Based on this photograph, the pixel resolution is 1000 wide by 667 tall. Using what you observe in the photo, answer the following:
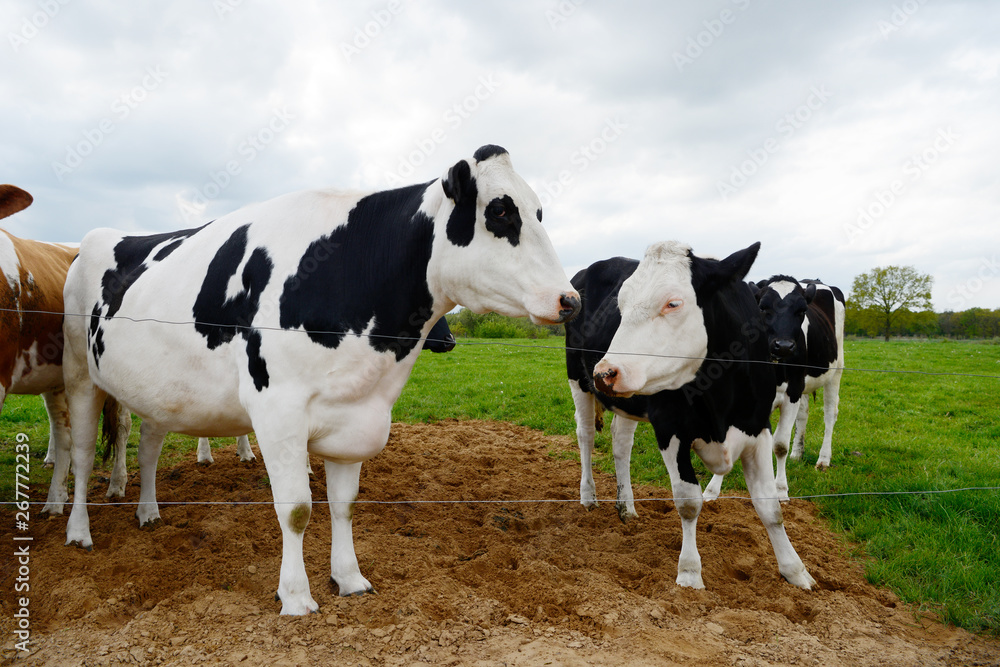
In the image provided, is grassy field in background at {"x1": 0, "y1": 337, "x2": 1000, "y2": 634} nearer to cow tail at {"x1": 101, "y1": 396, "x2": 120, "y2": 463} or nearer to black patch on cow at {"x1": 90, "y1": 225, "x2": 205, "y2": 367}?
cow tail at {"x1": 101, "y1": 396, "x2": 120, "y2": 463}

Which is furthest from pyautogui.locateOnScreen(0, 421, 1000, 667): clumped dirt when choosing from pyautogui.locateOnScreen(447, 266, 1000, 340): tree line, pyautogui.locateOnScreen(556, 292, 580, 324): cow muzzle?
pyautogui.locateOnScreen(447, 266, 1000, 340): tree line

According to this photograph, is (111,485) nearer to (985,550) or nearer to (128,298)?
(128,298)

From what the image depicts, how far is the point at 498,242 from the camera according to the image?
308 cm

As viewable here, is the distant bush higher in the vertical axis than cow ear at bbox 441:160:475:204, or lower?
lower

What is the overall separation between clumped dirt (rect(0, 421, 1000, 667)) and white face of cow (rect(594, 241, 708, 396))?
1.28 metres

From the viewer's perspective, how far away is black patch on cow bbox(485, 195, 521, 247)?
3.06m

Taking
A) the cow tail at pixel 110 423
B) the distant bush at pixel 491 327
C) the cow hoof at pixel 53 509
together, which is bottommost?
the cow hoof at pixel 53 509

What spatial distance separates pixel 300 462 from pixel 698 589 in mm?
2478

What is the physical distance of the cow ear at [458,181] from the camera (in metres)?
3.04

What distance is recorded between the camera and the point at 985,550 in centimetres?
416

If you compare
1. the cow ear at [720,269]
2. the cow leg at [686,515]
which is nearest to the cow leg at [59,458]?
the cow leg at [686,515]

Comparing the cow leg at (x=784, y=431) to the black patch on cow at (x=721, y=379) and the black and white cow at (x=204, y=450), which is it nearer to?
the black patch on cow at (x=721, y=379)

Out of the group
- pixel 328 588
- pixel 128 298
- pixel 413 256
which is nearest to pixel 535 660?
pixel 328 588

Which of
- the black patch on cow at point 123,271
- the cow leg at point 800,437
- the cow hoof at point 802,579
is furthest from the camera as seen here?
the cow leg at point 800,437
